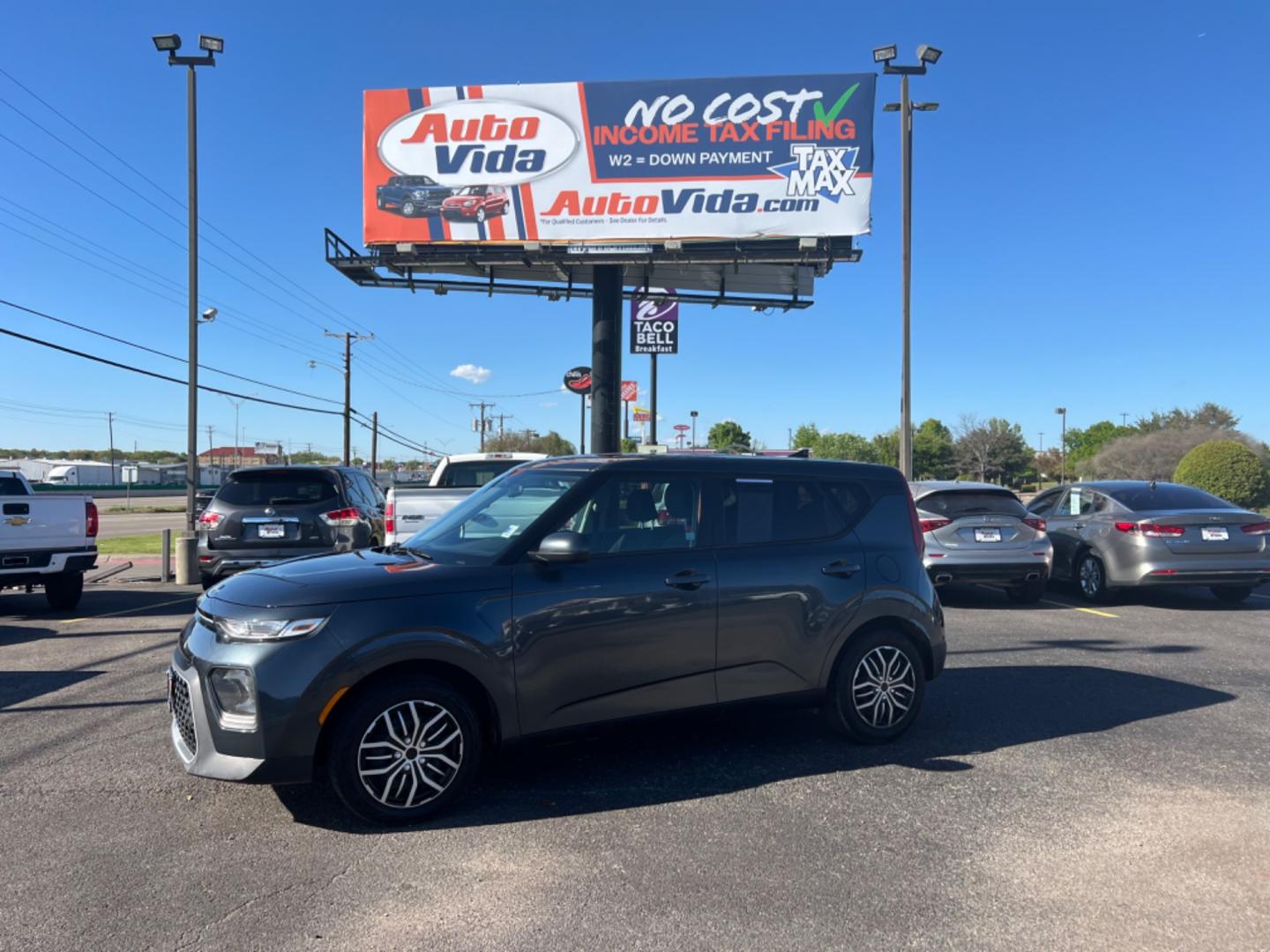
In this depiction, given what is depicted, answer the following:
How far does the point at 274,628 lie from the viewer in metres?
3.85

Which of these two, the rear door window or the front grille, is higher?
the rear door window

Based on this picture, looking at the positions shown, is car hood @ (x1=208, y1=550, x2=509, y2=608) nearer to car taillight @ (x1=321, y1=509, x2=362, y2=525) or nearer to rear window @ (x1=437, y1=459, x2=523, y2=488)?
car taillight @ (x1=321, y1=509, x2=362, y2=525)

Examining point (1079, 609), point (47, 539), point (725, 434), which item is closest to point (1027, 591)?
point (1079, 609)

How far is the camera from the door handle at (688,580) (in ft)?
15.1

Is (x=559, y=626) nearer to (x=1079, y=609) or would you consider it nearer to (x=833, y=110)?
(x=1079, y=609)

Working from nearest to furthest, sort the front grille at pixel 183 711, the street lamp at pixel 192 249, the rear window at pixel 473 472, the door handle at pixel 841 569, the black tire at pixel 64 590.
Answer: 1. the front grille at pixel 183 711
2. the door handle at pixel 841 569
3. the black tire at pixel 64 590
4. the rear window at pixel 473 472
5. the street lamp at pixel 192 249

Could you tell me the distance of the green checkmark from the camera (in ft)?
59.6

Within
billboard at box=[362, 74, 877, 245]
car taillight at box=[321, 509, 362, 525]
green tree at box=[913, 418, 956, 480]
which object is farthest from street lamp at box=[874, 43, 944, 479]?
green tree at box=[913, 418, 956, 480]

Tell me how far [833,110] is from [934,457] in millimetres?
75985

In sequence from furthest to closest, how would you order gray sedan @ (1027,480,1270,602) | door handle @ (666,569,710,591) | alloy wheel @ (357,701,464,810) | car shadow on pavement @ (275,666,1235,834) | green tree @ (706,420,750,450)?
green tree @ (706,420,750,450), gray sedan @ (1027,480,1270,602), door handle @ (666,569,710,591), car shadow on pavement @ (275,666,1235,834), alloy wheel @ (357,701,464,810)

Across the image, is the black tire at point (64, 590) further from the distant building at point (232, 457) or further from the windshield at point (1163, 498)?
the distant building at point (232, 457)

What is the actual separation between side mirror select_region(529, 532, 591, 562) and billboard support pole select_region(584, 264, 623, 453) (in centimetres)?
1488

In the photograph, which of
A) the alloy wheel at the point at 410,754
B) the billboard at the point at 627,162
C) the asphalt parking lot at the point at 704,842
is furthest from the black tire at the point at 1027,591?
the billboard at the point at 627,162

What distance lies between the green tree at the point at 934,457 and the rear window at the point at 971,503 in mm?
65608
